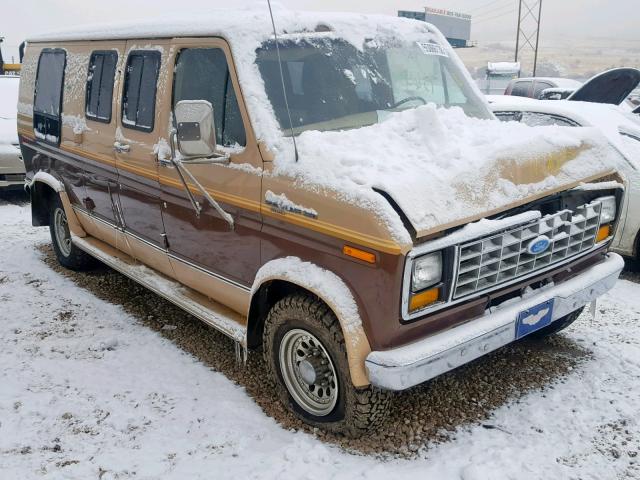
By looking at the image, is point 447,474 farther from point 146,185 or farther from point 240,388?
point 146,185

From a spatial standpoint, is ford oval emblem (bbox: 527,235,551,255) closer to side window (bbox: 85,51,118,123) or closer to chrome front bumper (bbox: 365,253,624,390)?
chrome front bumper (bbox: 365,253,624,390)

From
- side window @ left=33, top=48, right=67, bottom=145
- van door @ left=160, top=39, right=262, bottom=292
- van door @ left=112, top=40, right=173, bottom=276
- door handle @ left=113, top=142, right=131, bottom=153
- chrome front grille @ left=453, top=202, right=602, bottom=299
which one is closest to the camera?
chrome front grille @ left=453, top=202, right=602, bottom=299

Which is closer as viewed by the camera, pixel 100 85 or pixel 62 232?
pixel 100 85

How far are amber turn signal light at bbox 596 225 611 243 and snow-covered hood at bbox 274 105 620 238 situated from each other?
1.34 feet

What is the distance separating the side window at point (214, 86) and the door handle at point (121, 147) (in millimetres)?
735

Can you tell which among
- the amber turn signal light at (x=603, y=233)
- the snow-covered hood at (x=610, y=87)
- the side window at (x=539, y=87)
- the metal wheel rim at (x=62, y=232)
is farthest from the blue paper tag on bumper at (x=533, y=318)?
the side window at (x=539, y=87)

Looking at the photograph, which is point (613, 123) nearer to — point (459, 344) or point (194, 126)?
point (459, 344)

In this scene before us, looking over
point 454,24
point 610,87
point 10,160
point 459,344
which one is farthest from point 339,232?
point 454,24

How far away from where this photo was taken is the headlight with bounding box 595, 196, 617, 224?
385 centimetres

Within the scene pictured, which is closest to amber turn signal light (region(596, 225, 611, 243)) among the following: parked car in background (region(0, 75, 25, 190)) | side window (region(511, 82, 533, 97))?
parked car in background (region(0, 75, 25, 190))

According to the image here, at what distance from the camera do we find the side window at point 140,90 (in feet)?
14.2

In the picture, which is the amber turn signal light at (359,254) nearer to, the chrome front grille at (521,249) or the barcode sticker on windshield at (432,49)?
the chrome front grille at (521,249)

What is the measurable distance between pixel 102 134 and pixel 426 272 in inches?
127

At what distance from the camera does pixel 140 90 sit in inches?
177
